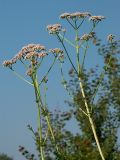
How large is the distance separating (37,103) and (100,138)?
26.3 meters

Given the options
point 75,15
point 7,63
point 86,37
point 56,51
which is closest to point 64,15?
point 75,15

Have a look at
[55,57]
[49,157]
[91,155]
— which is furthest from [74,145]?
[55,57]

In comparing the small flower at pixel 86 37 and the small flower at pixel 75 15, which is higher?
the small flower at pixel 75 15

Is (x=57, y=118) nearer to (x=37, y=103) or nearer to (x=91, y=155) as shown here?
(x=91, y=155)

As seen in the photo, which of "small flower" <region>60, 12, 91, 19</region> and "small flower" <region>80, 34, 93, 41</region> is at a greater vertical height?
"small flower" <region>60, 12, 91, 19</region>

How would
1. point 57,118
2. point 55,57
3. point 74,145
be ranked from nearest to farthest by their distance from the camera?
point 55,57
point 74,145
point 57,118

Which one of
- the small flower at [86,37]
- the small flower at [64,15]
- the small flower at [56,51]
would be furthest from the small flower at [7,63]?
the small flower at [86,37]

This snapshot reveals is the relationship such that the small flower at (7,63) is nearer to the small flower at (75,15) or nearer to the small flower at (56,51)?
the small flower at (56,51)

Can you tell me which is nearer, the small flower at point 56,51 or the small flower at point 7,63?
the small flower at point 7,63

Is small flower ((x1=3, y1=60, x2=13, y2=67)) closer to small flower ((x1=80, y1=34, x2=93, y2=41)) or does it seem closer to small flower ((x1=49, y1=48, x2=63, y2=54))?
small flower ((x1=49, y1=48, x2=63, y2=54))

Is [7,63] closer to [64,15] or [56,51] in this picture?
[56,51]

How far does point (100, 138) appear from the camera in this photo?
38.6m

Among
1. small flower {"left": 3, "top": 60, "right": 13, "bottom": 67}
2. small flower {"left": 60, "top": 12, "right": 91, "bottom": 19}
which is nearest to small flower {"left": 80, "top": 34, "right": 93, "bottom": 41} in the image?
small flower {"left": 60, "top": 12, "right": 91, "bottom": 19}

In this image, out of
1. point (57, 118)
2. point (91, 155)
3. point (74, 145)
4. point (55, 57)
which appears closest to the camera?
point (55, 57)
